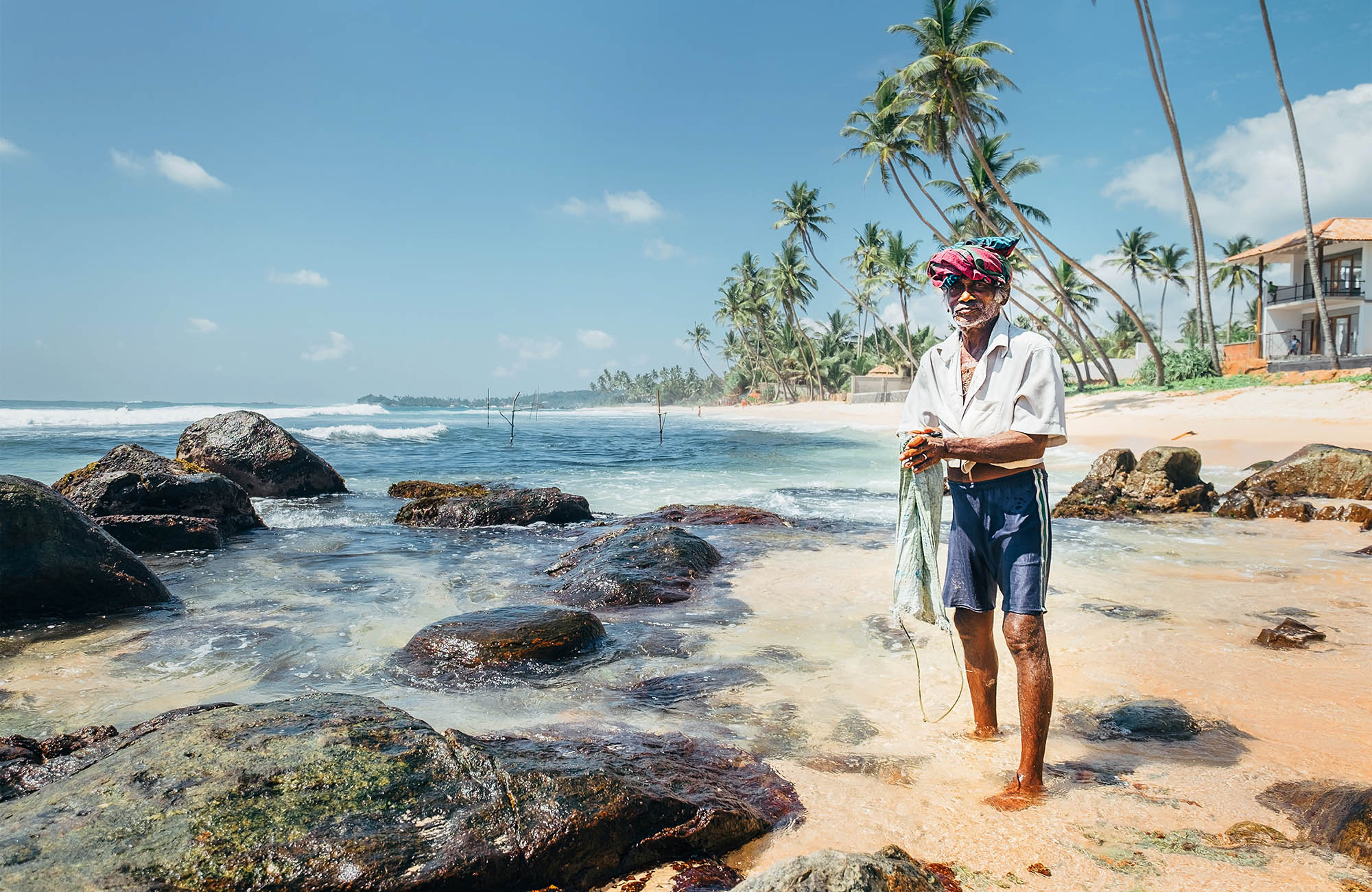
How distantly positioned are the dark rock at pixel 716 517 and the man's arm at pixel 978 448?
7.23m

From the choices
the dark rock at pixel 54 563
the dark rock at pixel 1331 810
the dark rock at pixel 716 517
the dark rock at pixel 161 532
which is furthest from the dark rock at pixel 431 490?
the dark rock at pixel 1331 810

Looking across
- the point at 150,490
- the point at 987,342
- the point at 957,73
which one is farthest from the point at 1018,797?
the point at 957,73

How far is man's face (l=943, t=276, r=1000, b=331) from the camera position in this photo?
2.89 m

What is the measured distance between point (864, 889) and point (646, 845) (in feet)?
2.53

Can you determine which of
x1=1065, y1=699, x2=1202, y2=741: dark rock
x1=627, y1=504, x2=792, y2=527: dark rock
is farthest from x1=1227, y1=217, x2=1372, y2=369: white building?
x1=1065, y1=699, x2=1202, y2=741: dark rock

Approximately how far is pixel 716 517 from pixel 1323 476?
8.42 metres

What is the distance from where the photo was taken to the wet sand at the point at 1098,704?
2.30m

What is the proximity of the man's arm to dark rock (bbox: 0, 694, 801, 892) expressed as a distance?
1357mm

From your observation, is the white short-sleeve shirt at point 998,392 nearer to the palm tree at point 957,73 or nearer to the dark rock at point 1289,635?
the dark rock at point 1289,635

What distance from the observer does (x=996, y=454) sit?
8.70 ft

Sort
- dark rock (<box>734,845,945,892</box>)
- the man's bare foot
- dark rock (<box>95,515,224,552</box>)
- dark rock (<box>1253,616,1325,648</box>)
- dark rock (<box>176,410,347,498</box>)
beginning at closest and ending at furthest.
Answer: dark rock (<box>734,845,945,892</box>) < the man's bare foot < dark rock (<box>1253,616,1325,648</box>) < dark rock (<box>95,515,224,552</box>) < dark rock (<box>176,410,347,498</box>)

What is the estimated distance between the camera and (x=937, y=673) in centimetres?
427

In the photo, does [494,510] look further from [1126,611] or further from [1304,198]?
[1304,198]

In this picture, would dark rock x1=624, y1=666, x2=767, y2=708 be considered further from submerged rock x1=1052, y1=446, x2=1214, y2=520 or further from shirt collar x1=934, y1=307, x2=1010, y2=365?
submerged rock x1=1052, y1=446, x2=1214, y2=520
